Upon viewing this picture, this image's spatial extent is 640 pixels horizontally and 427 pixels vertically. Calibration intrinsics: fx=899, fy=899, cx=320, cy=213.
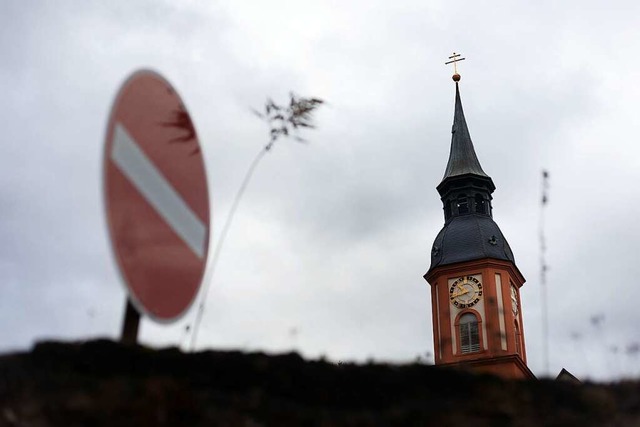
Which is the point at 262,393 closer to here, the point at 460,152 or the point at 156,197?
the point at 156,197

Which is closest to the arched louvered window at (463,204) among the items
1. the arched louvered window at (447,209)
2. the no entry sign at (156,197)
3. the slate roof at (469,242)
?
the arched louvered window at (447,209)

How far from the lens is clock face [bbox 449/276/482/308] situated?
45531mm

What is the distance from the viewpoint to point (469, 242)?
48.0m

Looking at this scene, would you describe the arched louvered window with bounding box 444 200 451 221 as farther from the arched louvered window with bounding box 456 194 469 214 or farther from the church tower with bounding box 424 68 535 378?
the arched louvered window with bounding box 456 194 469 214

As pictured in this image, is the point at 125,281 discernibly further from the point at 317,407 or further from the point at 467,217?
the point at 467,217

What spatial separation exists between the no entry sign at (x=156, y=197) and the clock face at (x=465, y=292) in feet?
139

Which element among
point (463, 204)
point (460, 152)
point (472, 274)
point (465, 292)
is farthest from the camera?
point (460, 152)

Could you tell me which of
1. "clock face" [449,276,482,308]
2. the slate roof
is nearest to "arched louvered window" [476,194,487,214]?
the slate roof

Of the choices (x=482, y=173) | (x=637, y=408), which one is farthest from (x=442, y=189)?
Answer: (x=637, y=408)

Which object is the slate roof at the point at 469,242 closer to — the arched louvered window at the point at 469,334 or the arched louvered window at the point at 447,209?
the arched louvered window at the point at 447,209

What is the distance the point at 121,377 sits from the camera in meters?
2.95

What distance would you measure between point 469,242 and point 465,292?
10.4 ft

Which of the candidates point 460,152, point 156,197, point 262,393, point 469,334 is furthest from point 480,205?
point 262,393

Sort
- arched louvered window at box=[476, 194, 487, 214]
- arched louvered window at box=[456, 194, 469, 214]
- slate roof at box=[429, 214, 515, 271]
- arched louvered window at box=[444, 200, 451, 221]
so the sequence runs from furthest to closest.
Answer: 1. arched louvered window at box=[444, 200, 451, 221]
2. arched louvered window at box=[476, 194, 487, 214]
3. arched louvered window at box=[456, 194, 469, 214]
4. slate roof at box=[429, 214, 515, 271]
